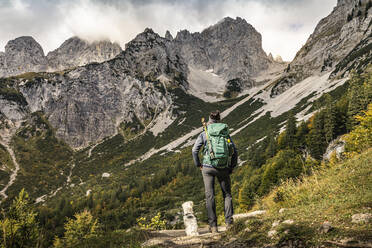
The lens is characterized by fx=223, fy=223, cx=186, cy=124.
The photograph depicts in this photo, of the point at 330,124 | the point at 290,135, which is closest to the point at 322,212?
the point at 330,124

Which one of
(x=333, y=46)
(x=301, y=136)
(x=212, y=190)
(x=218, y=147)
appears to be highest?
(x=333, y=46)

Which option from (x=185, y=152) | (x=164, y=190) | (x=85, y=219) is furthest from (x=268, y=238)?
(x=185, y=152)

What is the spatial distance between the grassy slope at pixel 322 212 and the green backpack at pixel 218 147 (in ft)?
5.07

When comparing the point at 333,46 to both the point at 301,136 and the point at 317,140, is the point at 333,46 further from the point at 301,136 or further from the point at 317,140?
the point at 317,140

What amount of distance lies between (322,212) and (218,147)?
267cm

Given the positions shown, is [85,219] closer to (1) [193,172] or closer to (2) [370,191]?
(2) [370,191]

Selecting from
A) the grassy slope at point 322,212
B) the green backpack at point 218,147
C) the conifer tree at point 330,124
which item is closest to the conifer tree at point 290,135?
the conifer tree at point 330,124

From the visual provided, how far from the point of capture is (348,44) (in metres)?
155

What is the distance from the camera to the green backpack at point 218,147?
5.94m

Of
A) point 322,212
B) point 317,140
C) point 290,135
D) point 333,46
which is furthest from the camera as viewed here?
point 333,46

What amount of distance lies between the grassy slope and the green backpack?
60.9 inches

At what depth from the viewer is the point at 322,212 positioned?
4.59 meters

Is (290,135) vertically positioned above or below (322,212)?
below

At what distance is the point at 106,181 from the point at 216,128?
167 meters
